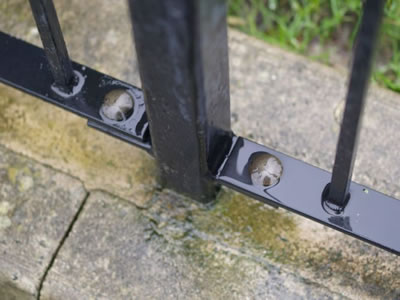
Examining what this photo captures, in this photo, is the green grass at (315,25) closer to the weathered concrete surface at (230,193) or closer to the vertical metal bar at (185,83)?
the weathered concrete surface at (230,193)

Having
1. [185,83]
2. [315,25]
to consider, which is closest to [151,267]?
[185,83]

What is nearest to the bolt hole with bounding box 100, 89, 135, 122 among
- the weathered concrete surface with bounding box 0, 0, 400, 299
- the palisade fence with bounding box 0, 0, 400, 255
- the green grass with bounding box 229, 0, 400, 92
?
the palisade fence with bounding box 0, 0, 400, 255

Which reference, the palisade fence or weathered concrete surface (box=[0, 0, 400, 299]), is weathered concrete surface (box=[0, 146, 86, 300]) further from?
the palisade fence

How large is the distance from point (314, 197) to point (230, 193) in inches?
10.5

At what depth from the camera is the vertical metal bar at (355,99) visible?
766 mm

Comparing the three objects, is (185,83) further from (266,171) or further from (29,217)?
(29,217)

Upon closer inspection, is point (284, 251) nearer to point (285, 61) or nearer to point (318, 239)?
point (318, 239)

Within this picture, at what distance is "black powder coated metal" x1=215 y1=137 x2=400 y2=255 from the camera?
118 cm

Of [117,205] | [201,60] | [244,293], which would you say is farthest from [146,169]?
[201,60]

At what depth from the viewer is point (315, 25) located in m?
2.05

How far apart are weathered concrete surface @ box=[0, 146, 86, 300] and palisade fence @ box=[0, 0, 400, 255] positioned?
21cm

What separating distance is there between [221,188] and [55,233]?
14.9 inches

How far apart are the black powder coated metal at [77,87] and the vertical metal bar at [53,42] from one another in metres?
0.03

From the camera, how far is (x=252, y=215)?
140 centimetres
